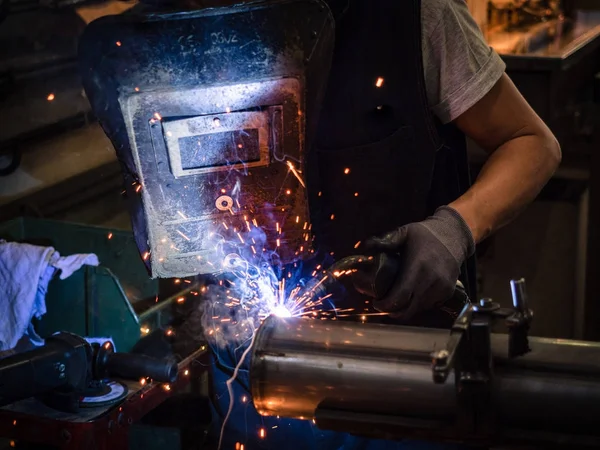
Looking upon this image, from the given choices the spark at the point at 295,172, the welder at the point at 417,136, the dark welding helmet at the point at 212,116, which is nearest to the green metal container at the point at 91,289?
the welder at the point at 417,136

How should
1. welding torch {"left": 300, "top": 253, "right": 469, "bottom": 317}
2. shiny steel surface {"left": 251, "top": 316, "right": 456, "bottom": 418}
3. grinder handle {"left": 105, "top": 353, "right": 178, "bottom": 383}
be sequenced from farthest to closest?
grinder handle {"left": 105, "top": 353, "right": 178, "bottom": 383} → welding torch {"left": 300, "top": 253, "right": 469, "bottom": 317} → shiny steel surface {"left": 251, "top": 316, "right": 456, "bottom": 418}

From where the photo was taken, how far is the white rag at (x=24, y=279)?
250 cm

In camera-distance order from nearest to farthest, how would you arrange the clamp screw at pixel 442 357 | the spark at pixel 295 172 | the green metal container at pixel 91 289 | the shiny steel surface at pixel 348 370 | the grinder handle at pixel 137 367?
the clamp screw at pixel 442 357, the shiny steel surface at pixel 348 370, the spark at pixel 295 172, the grinder handle at pixel 137 367, the green metal container at pixel 91 289

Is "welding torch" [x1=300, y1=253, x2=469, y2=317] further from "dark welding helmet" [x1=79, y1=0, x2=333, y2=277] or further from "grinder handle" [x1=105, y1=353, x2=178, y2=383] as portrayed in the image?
"grinder handle" [x1=105, y1=353, x2=178, y2=383]

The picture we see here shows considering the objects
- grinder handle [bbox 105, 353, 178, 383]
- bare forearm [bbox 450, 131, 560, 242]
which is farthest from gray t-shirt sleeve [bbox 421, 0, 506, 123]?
grinder handle [bbox 105, 353, 178, 383]

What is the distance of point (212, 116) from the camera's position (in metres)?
1.34

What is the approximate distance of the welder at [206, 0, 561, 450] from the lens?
5.14 ft

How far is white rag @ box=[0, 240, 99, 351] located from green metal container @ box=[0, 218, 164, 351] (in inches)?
2.7

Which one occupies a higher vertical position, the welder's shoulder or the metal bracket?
the welder's shoulder

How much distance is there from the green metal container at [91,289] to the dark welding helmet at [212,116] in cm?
124

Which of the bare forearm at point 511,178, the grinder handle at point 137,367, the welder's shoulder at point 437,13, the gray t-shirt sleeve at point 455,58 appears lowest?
the grinder handle at point 137,367

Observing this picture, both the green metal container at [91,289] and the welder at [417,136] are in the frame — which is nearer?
the welder at [417,136]

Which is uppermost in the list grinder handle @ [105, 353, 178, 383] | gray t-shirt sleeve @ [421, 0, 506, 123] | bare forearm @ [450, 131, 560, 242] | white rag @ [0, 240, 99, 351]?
gray t-shirt sleeve @ [421, 0, 506, 123]

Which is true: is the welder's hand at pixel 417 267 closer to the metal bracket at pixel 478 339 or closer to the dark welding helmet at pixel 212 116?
the dark welding helmet at pixel 212 116
